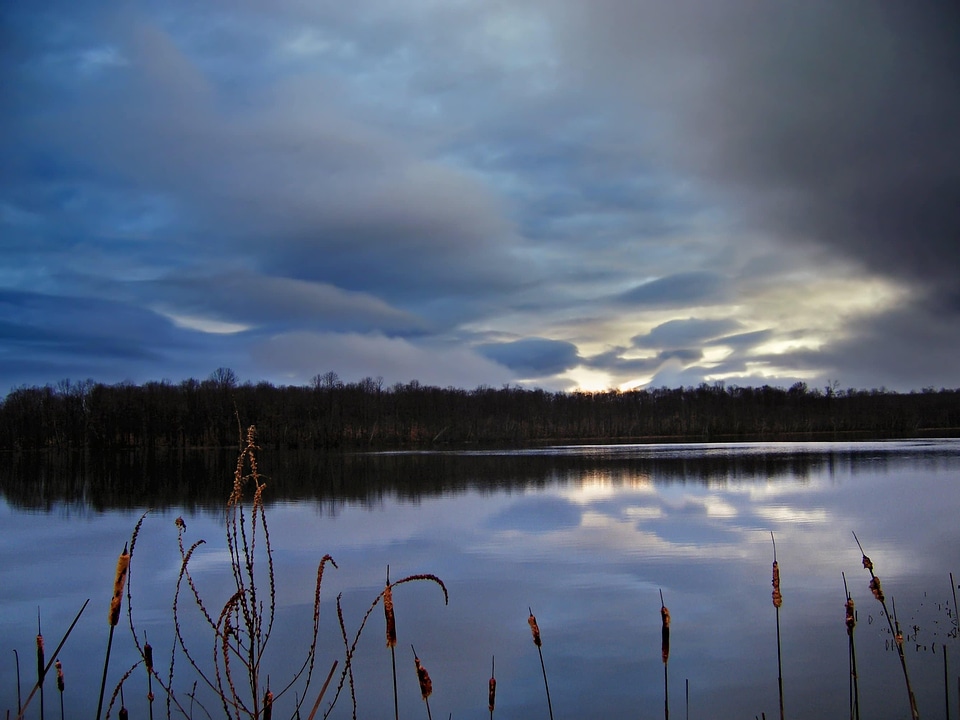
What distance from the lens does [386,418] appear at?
97.2 m

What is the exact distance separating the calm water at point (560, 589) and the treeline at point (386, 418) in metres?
58.5

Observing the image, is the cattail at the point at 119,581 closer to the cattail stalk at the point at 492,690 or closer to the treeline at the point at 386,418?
the cattail stalk at the point at 492,690

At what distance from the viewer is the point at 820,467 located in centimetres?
3347

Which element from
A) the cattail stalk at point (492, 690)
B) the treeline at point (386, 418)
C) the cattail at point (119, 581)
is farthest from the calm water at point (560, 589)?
the treeline at point (386, 418)

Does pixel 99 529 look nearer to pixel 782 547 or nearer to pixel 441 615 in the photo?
pixel 441 615

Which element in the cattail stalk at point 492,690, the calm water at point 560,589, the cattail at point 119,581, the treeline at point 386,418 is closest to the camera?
the cattail at point 119,581

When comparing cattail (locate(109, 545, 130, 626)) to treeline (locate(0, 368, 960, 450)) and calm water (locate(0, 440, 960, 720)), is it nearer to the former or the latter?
calm water (locate(0, 440, 960, 720))

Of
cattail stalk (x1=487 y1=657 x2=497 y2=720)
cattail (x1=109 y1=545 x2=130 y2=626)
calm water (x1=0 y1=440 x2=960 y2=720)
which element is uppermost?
cattail (x1=109 y1=545 x2=130 y2=626)

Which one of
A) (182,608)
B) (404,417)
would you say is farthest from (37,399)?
(182,608)

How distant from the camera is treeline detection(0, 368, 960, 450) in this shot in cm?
8838

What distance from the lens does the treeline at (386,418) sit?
290 feet

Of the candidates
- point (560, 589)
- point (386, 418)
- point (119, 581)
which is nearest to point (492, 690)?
point (119, 581)

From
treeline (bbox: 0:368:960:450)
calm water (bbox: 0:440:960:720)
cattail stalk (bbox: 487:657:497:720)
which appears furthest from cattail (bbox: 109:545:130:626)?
treeline (bbox: 0:368:960:450)

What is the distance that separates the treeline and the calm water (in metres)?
58.5
